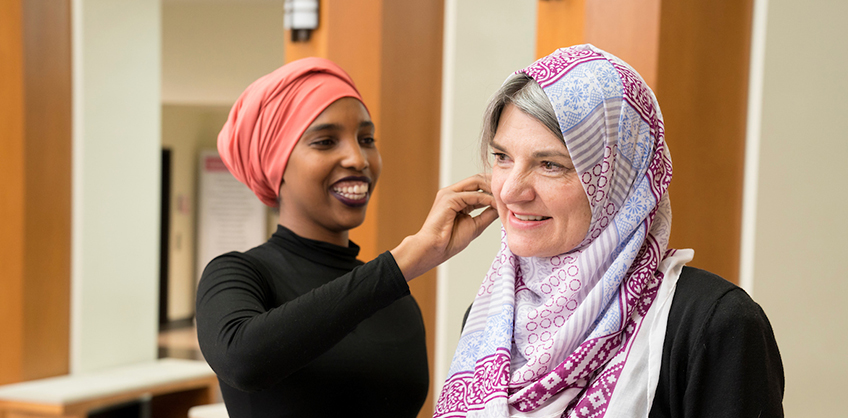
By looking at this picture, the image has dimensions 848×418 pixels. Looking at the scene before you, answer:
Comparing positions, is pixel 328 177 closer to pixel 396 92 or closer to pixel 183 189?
pixel 396 92

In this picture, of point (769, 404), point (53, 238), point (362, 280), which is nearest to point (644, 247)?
point (769, 404)

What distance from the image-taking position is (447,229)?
4.54 feet

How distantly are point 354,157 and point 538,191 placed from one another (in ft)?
2.02

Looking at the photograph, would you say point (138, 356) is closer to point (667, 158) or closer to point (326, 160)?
point (326, 160)

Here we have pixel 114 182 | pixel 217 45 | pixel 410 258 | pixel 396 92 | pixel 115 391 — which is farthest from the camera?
pixel 217 45

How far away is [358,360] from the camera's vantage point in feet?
5.23

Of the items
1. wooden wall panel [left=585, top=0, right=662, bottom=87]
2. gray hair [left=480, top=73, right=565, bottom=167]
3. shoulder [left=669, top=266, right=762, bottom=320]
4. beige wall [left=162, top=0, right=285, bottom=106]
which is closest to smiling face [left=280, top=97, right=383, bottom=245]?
gray hair [left=480, top=73, right=565, bottom=167]

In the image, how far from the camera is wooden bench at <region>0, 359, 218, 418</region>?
3633mm

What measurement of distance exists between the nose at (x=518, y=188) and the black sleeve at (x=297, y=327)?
10.1 inches

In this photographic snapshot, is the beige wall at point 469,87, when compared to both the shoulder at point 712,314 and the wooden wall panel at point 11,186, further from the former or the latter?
the wooden wall panel at point 11,186

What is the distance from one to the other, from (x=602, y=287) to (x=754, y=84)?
1719 mm

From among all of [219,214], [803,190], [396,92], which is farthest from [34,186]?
[219,214]

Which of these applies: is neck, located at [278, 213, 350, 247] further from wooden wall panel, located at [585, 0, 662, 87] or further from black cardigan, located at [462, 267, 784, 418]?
wooden wall panel, located at [585, 0, 662, 87]

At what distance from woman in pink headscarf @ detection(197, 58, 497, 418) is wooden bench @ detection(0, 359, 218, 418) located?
2.53 m
